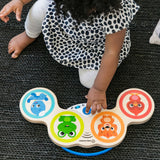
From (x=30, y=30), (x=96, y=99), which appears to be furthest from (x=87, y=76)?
(x=30, y=30)

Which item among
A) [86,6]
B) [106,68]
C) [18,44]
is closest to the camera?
[86,6]

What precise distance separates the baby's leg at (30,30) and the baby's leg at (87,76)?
0.23 meters

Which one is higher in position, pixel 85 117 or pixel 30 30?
Answer: pixel 30 30

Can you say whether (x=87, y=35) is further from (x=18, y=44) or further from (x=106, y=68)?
(x=18, y=44)

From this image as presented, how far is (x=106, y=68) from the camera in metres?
0.80

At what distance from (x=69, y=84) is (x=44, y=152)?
0.82 feet

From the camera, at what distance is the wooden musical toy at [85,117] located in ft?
2.59

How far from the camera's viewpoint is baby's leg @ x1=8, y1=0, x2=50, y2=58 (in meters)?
0.94

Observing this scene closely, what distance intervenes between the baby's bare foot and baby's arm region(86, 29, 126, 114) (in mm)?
350

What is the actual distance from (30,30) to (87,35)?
263 millimetres

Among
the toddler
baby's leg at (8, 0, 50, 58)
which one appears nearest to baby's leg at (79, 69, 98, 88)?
the toddler

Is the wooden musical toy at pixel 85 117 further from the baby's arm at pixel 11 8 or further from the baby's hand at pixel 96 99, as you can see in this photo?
the baby's arm at pixel 11 8

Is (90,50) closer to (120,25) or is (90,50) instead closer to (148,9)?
(120,25)

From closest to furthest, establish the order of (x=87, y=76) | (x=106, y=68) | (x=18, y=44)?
(x=106, y=68), (x=87, y=76), (x=18, y=44)
